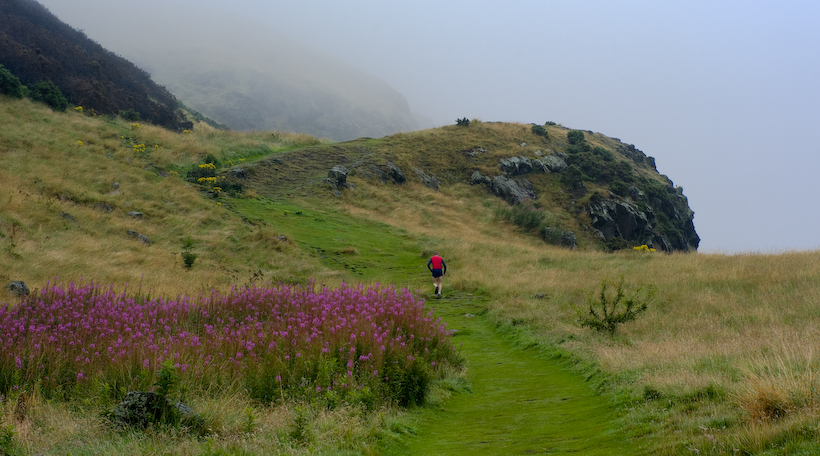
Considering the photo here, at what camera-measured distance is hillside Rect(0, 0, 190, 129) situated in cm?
3123

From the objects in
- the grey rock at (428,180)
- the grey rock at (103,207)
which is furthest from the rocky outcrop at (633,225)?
the grey rock at (103,207)

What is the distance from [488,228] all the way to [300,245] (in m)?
17.5

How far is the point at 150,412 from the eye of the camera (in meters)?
4.60

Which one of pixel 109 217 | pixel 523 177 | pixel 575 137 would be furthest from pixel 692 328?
pixel 575 137

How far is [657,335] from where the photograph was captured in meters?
9.18

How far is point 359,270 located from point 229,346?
12.3 meters

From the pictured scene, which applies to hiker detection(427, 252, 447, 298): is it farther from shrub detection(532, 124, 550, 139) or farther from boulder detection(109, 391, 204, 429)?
shrub detection(532, 124, 550, 139)

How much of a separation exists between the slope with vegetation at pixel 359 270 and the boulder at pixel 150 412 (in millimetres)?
148

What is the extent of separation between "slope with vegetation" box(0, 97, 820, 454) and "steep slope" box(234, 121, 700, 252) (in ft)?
1.17

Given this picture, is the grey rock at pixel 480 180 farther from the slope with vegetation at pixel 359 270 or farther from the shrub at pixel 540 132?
the shrub at pixel 540 132

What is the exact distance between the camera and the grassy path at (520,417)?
4977 mm

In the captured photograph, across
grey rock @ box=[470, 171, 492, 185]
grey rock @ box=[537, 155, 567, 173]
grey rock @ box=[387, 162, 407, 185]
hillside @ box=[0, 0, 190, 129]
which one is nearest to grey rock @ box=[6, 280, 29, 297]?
hillside @ box=[0, 0, 190, 129]

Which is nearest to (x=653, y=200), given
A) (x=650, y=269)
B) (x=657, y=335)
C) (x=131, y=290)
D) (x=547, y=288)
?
(x=650, y=269)

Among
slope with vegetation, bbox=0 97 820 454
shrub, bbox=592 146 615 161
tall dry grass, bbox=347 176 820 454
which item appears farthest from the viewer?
shrub, bbox=592 146 615 161
